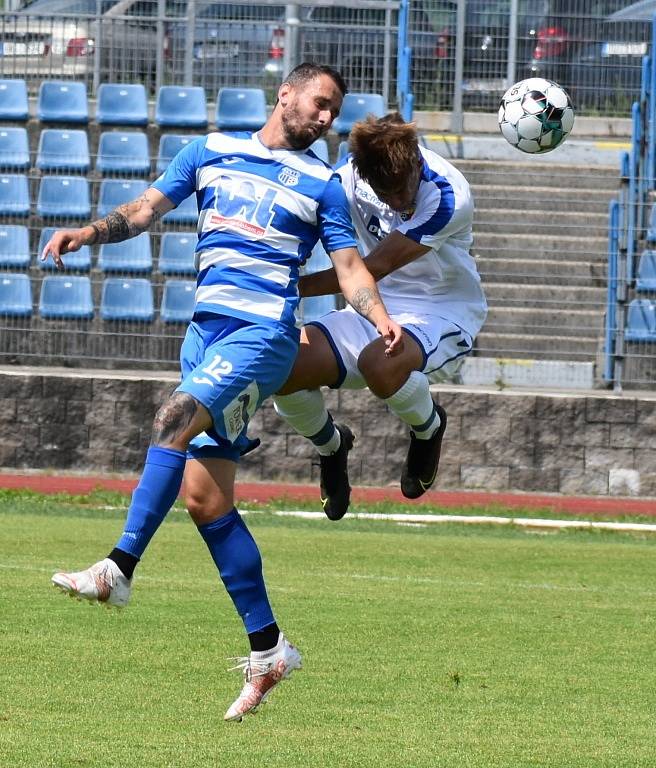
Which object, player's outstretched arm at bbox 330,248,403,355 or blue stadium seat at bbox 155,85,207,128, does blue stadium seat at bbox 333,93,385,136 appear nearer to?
blue stadium seat at bbox 155,85,207,128

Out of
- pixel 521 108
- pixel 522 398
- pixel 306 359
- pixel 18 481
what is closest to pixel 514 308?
pixel 522 398

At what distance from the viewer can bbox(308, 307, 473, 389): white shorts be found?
24.1ft

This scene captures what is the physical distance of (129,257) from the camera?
16.0m

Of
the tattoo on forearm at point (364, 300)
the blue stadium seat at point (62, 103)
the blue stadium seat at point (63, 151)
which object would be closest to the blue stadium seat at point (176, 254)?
the blue stadium seat at point (63, 151)

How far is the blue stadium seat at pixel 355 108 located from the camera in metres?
16.8

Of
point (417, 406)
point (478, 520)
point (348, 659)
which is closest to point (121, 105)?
point (478, 520)

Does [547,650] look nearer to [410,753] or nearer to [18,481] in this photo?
[410,753]

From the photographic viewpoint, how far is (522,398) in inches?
585

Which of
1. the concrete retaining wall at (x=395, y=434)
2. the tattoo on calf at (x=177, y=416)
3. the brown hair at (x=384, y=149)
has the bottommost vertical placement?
the concrete retaining wall at (x=395, y=434)

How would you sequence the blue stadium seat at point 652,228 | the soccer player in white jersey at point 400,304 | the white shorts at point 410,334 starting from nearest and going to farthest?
1. the soccer player in white jersey at point 400,304
2. the white shorts at point 410,334
3. the blue stadium seat at point 652,228

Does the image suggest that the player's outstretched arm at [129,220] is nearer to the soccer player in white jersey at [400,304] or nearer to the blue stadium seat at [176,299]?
the soccer player in white jersey at [400,304]

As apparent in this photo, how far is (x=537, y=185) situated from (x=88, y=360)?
19.5 feet

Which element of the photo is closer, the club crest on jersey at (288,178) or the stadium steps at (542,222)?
the club crest on jersey at (288,178)

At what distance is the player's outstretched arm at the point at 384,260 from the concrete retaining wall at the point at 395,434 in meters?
7.82
